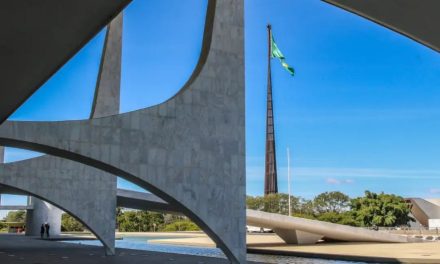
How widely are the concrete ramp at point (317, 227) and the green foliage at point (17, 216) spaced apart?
67.7m

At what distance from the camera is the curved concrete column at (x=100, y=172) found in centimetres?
2066

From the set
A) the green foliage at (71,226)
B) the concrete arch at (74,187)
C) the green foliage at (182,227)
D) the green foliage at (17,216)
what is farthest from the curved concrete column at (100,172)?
the green foliage at (17,216)

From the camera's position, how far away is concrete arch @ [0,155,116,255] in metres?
20.8

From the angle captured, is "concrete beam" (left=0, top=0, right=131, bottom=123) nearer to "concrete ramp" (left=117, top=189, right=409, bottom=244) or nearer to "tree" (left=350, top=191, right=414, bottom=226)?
"concrete ramp" (left=117, top=189, right=409, bottom=244)

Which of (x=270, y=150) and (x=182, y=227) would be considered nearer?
(x=182, y=227)

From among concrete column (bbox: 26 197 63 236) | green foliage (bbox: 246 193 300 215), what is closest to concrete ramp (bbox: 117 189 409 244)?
concrete column (bbox: 26 197 63 236)

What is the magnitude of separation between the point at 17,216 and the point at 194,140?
80447 mm

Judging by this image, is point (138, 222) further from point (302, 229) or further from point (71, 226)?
→ point (302, 229)

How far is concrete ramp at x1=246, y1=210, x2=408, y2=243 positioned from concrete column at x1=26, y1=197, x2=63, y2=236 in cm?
2108

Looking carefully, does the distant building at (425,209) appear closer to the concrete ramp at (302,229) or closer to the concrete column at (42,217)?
the concrete ramp at (302,229)

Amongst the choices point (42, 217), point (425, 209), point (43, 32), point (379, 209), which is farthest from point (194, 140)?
point (425, 209)

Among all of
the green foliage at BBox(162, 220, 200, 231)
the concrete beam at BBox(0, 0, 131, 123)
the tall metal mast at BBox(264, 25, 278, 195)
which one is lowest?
the green foliage at BBox(162, 220, 200, 231)

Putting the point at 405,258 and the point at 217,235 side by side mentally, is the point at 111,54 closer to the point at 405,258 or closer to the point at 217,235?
the point at 217,235

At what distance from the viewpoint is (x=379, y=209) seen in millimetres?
51219
